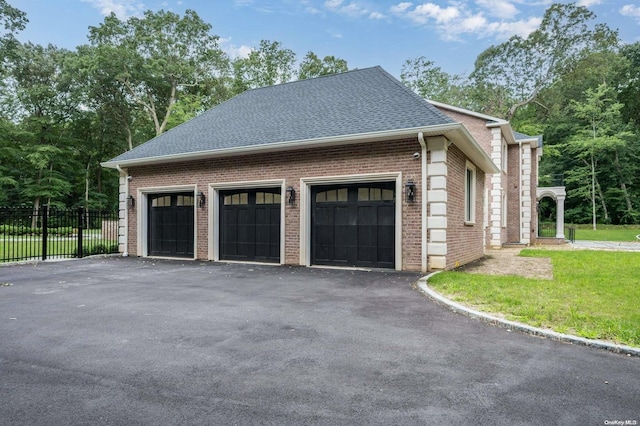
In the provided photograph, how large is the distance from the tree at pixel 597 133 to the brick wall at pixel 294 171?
35068mm

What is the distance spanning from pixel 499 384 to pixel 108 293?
6.61 metres

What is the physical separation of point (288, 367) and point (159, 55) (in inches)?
1469

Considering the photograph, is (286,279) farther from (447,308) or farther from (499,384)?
(499,384)

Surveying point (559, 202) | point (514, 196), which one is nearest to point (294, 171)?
point (514, 196)

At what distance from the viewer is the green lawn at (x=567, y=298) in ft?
15.4

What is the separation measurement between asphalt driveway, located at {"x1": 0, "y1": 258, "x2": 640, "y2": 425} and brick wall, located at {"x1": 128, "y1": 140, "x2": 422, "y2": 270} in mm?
3695

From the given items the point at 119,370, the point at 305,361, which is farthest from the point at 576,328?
the point at 119,370

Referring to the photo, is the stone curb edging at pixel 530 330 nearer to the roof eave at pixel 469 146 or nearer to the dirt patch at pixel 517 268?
the dirt patch at pixel 517 268

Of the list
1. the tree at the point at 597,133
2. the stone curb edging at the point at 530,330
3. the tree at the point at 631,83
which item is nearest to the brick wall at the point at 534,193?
the stone curb edging at the point at 530,330

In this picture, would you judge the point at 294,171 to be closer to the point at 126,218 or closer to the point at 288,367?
the point at 126,218

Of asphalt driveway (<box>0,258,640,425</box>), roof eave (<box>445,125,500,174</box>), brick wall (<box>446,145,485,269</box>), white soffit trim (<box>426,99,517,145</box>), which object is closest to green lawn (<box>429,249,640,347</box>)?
asphalt driveway (<box>0,258,640,425</box>)

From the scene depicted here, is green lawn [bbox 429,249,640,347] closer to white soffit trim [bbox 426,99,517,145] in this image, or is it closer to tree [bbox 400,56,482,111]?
white soffit trim [bbox 426,99,517,145]

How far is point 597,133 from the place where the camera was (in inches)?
1486

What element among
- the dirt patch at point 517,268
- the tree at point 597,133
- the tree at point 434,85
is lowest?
the dirt patch at point 517,268
